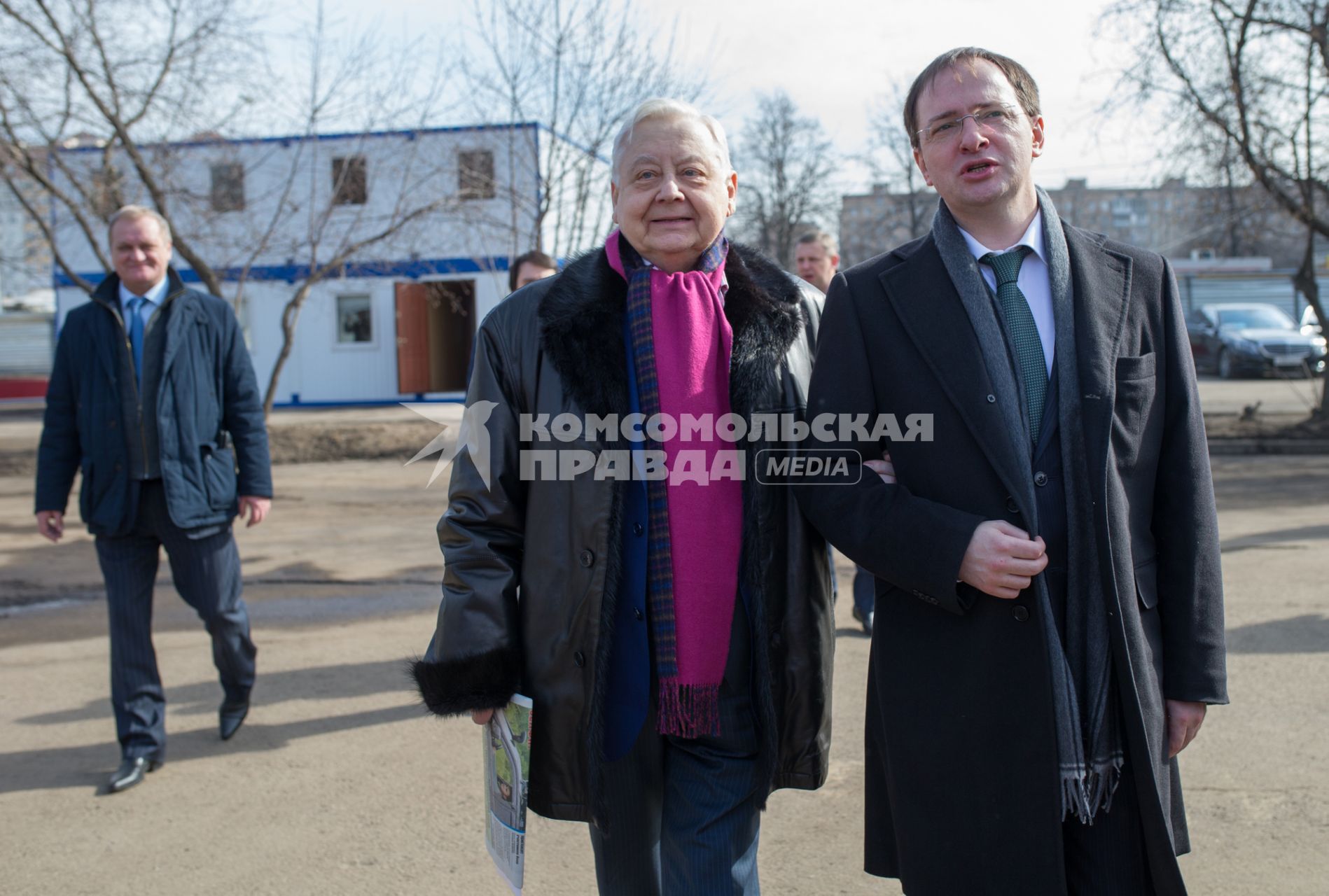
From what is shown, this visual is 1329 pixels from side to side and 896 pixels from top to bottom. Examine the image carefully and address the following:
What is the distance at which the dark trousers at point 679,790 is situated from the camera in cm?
255

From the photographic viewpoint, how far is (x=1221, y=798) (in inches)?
152

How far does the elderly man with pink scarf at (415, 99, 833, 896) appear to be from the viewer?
2.52 metres

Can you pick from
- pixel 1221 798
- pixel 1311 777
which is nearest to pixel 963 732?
pixel 1221 798

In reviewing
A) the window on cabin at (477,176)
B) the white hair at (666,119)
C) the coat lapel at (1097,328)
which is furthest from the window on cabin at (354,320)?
the coat lapel at (1097,328)

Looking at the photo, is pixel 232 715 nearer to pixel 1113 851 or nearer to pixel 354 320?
pixel 1113 851

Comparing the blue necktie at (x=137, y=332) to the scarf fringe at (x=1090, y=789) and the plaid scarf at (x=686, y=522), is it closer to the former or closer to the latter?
the plaid scarf at (x=686, y=522)

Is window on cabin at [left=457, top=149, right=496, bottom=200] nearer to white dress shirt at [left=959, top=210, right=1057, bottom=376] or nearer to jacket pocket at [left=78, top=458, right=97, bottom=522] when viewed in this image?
jacket pocket at [left=78, top=458, right=97, bottom=522]

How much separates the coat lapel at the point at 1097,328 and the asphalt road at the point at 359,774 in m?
1.78

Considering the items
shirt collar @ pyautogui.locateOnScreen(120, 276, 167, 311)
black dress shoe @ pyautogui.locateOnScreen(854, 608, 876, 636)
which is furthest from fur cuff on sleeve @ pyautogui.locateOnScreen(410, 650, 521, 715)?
black dress shoe @ pyautogui.locateOnScreen(854, 608, 876, 636)

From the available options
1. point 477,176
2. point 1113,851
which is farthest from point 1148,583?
point 477,176

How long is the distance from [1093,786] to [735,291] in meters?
1.31

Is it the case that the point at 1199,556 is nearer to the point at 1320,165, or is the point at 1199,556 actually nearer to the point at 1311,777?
the point at 1311,777

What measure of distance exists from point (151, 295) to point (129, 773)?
1871 mm

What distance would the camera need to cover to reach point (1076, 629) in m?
2.22
